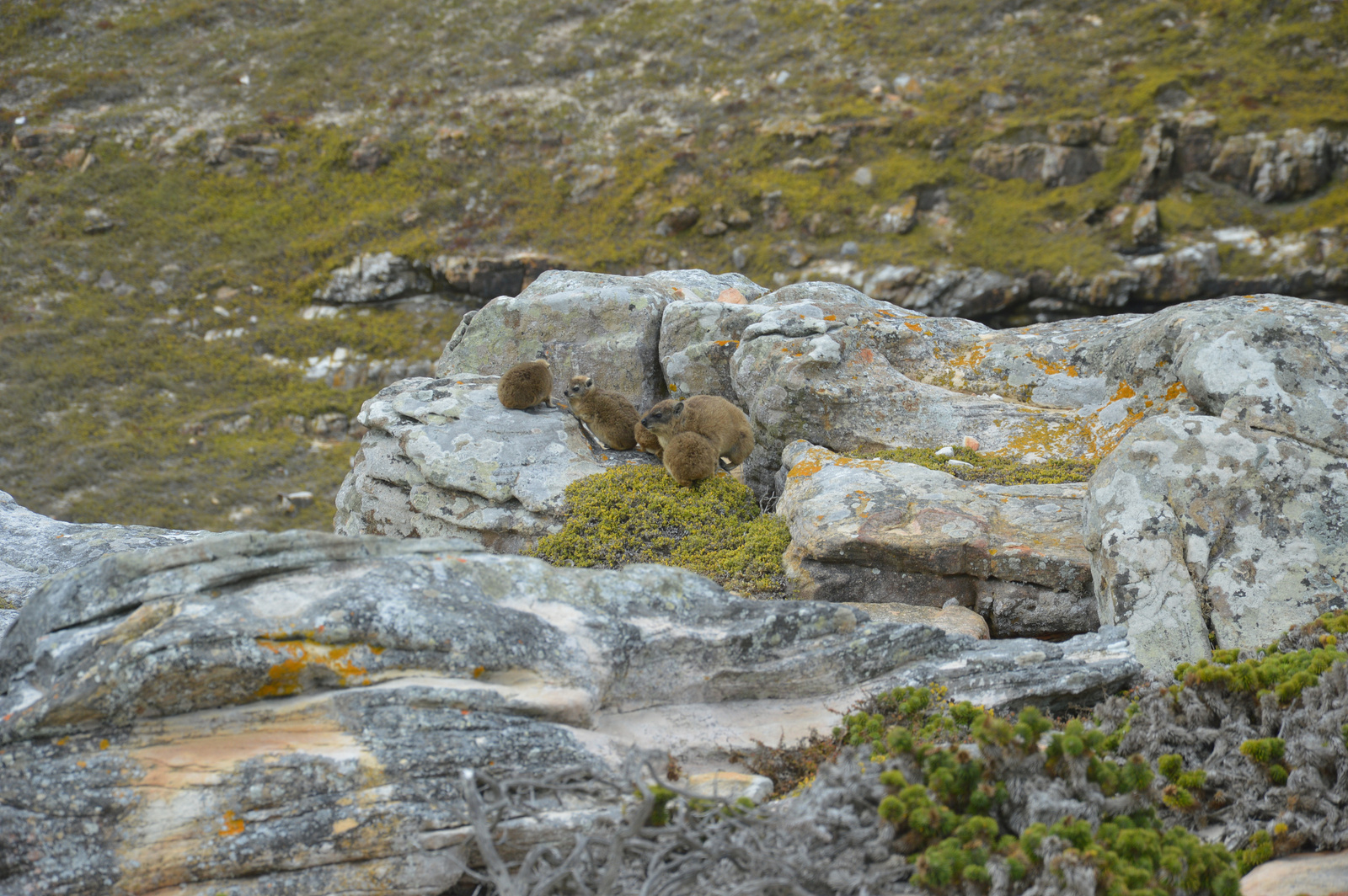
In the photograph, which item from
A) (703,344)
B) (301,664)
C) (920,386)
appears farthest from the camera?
(703,344)

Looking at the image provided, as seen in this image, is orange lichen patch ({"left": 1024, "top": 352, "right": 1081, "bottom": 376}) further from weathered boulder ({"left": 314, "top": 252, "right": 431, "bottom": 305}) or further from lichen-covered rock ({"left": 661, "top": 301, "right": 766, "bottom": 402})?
weathered boulder ({"left": 314, "top": 252, "right": 431, "bottom": 305})

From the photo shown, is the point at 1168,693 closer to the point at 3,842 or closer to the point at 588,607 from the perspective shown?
the point at 588,607

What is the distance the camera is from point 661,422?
1321 centimetres

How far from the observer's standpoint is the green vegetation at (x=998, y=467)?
1212cm

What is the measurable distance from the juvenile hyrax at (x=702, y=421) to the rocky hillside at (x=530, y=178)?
29413 millimetres

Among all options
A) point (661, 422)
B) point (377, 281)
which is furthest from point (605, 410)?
point (377, 281)

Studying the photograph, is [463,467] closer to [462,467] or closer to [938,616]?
[462,467]

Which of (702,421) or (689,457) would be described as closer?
(689,457)

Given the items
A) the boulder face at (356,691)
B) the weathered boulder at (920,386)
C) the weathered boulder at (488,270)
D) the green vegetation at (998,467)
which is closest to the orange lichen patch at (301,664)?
the boulder face at (356,691)

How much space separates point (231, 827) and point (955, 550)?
8116 millimetres

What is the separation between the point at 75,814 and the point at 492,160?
57671 mm

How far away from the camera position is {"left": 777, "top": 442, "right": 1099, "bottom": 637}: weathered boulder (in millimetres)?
10164

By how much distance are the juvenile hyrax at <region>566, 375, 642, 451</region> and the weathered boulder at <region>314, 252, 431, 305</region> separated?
133 feet

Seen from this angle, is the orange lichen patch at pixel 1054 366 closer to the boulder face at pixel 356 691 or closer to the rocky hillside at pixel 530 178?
the boulder face at pixel 356 691
